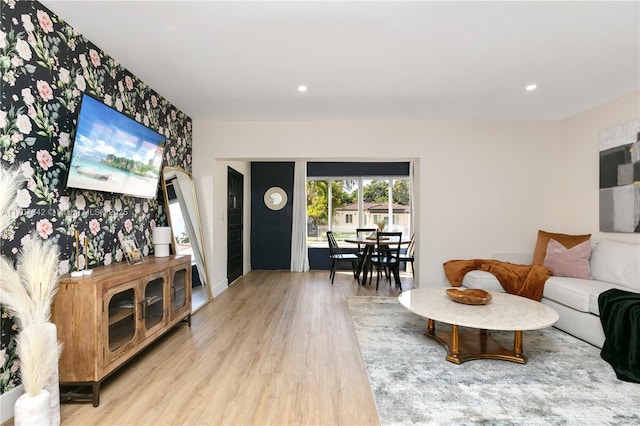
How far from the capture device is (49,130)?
82.7 inches

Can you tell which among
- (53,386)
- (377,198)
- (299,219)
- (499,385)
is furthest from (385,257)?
(53,386)

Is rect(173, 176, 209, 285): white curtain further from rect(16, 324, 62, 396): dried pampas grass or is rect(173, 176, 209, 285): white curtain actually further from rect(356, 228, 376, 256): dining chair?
rect(356, 228, 376, 256): dining chair

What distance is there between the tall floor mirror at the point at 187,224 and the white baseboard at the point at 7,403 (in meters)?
1.84

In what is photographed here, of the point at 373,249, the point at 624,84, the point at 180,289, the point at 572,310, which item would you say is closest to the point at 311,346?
the point at 180,289

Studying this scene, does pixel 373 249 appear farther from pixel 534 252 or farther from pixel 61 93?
pixel 61 93

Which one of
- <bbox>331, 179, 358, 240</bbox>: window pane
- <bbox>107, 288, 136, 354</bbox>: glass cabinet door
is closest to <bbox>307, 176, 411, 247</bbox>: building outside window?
<bbox>331, 179, 358, 240</bbox>: window pane

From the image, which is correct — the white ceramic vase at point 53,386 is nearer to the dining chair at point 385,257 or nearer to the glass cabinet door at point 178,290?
the glass cabinet door at point 178,290

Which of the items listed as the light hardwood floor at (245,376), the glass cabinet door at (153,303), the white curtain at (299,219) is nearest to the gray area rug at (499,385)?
the light hardwood floor at (245,376)

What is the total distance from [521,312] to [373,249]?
10.1ft

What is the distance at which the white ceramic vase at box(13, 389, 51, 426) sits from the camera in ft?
5.09

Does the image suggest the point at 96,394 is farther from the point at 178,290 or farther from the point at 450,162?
the point at 450,162

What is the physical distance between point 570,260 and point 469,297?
174 centimetres

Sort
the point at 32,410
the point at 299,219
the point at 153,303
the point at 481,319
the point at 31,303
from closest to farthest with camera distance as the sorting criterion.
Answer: the point at 32,410
the point at 31,303
the point at 481,319
the point at 153,303
the point at 299,219

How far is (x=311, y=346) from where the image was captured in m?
2.84
